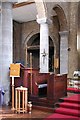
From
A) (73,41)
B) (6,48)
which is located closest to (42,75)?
(6,48)

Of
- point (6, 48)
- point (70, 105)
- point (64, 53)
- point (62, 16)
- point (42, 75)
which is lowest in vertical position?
point (70, 105)

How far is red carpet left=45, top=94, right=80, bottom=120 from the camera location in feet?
17.4

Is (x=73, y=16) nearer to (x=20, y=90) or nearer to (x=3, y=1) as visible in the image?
(x=3, y=1)

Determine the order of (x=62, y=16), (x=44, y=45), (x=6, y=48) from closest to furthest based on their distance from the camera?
(x=6, y=48) < (x=44, y=45) < (x=62, y=16)

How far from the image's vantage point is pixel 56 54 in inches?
502

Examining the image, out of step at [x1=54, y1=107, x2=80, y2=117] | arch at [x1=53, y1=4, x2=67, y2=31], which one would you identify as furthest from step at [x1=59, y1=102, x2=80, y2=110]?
arch at [x1=53, y1=4, x2=67, y2=31]

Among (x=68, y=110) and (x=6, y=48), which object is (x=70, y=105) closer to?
(x=68, y=110)

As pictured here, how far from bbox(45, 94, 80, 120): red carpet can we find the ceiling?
254 inches

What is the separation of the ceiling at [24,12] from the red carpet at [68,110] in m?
6.45

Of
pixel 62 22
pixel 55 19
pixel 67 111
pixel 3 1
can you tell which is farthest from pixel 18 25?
pixel 67 111

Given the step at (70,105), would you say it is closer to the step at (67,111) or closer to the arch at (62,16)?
the step at (67,111)

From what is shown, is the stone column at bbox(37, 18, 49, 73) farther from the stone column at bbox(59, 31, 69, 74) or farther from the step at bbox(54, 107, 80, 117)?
the step at bbox(54, 107, 80, 117)

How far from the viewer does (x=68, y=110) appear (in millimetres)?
5688

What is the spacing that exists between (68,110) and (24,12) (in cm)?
818
